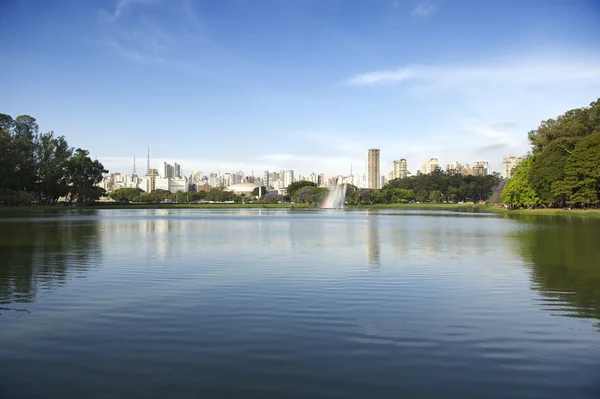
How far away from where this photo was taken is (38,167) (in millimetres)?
84062

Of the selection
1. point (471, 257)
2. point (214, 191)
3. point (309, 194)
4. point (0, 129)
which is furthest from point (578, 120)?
point (214, 191)

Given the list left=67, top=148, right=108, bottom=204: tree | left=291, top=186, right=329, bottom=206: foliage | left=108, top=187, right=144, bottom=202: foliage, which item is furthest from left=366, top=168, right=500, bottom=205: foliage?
left=108, top=187, right=144, bottom=202: foliage

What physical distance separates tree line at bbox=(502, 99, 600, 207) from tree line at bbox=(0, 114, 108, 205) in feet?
220

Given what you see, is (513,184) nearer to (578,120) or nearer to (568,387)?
(578,120)

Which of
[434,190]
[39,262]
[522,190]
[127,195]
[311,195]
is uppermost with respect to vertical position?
[434,190]

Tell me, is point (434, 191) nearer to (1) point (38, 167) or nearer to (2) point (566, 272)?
(1) point (38, 167)

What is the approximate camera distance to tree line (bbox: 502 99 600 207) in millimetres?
53719

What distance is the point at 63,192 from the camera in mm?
88062

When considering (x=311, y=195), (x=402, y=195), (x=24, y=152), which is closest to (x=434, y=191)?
(x=402, y=195)

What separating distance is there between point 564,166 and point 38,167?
7783 cm

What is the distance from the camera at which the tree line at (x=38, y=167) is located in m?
69.8

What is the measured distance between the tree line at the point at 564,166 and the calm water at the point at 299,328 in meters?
42.9

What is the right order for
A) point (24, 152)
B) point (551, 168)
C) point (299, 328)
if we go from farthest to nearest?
point (24, 152), point (551, 168), point (299, 328)

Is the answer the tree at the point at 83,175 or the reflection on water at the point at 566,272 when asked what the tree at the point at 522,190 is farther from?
the tree at the point at 83,175
